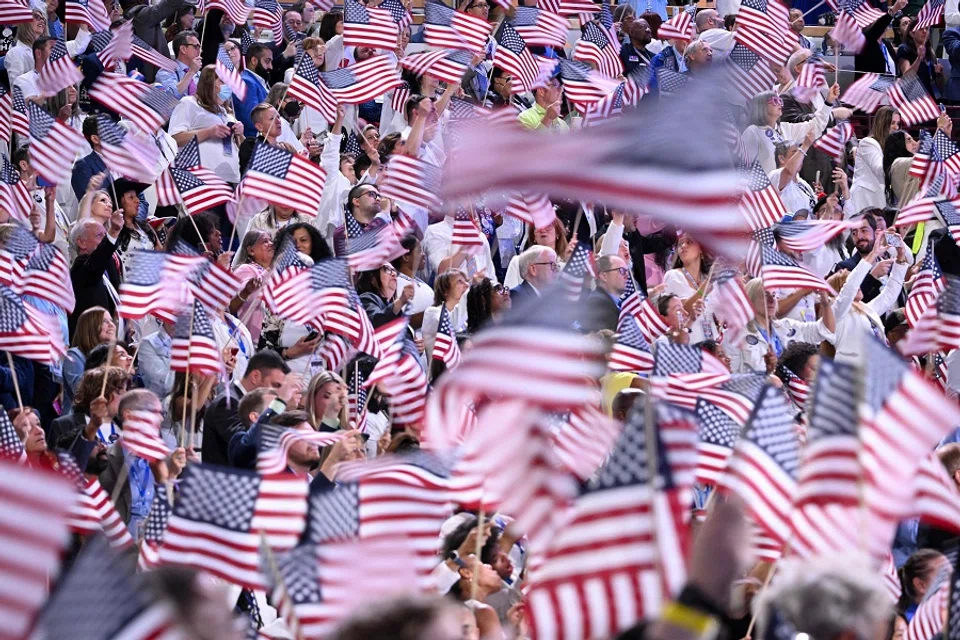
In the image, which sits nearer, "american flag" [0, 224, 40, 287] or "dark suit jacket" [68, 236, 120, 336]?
"american flag" [0, 224, 40, 287]

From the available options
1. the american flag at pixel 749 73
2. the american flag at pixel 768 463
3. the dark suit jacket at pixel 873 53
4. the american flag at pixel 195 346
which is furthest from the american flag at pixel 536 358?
the dark suit jacket at pixel 873 53

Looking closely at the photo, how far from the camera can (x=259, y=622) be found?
797cm

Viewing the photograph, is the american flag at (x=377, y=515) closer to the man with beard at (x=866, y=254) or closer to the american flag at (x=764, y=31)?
the man with beard at (x=866, y=254)

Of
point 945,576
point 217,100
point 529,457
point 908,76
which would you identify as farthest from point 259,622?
point 908,76

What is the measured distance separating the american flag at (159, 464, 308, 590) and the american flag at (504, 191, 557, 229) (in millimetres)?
6611

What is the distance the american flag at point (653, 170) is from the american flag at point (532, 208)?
290 inches

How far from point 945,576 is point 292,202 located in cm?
617

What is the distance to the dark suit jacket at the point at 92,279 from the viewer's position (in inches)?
476

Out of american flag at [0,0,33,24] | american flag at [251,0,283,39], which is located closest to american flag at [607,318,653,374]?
american flag at [0,0,33,24]

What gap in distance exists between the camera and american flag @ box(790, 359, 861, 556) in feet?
18.9

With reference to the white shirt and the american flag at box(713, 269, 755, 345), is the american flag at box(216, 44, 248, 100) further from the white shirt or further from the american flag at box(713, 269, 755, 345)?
the american flag at box(713, 269, 755, 345)

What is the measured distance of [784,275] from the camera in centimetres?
1248

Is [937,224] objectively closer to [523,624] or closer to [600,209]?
[600,209]

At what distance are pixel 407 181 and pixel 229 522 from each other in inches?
286
